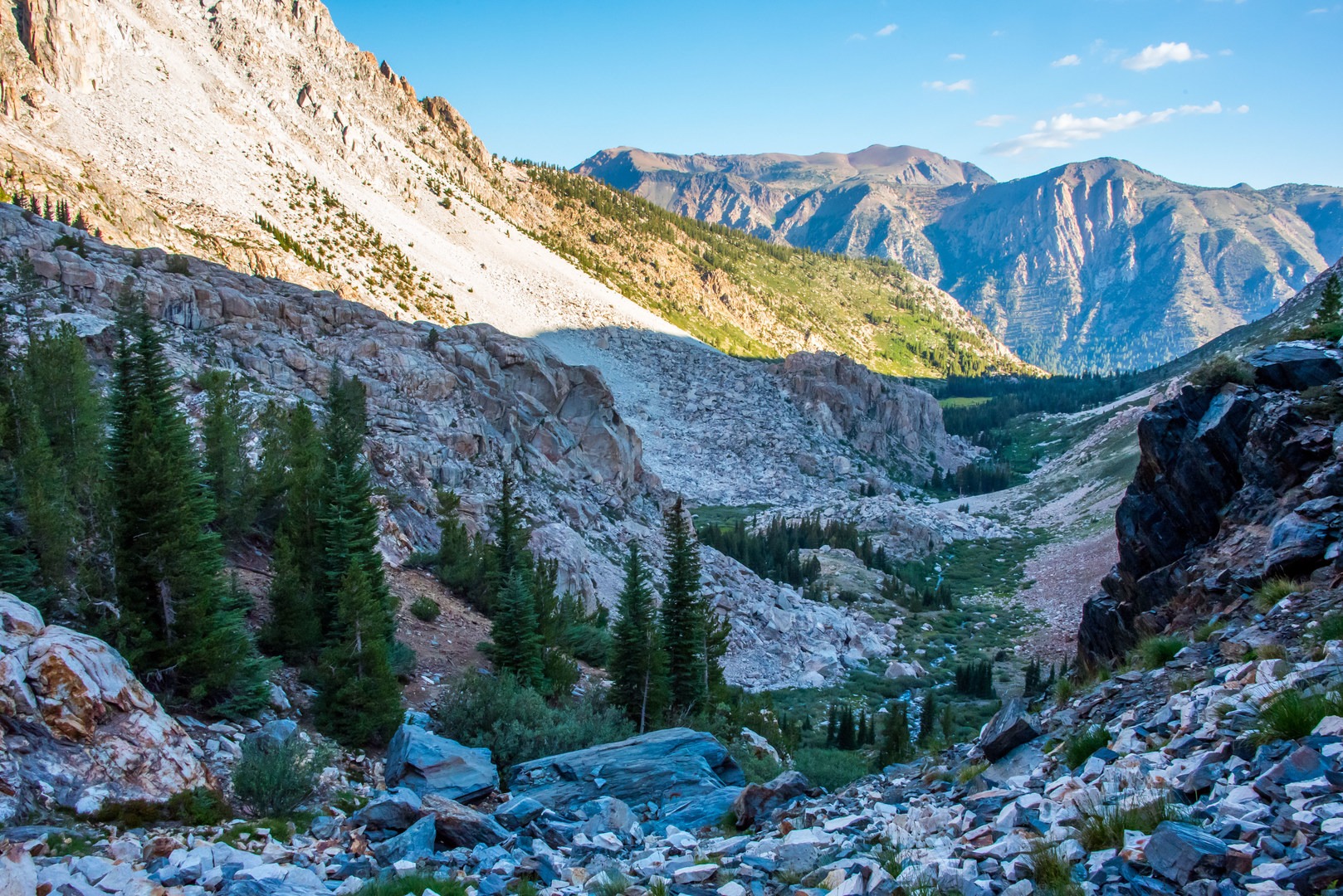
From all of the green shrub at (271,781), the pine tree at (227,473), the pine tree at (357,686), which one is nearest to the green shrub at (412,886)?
the green shrub at (271,781)

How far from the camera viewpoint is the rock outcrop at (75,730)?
32.4 ft

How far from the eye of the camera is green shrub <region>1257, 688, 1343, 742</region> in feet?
21.2

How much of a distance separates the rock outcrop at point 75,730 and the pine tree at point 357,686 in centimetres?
410

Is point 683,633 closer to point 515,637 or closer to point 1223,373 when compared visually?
point 515,637

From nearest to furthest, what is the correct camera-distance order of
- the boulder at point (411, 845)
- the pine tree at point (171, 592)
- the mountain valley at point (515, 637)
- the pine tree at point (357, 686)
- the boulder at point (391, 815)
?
1. the mountain valley at point (515, 637)
2. the boulder at point (411, 845)
3. the boulder at point (391, 815)
4. the pine tree at point (171, 592)
5. the pine tree at point (357, 686)

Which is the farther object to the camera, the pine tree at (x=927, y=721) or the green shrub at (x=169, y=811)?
the pine tree at (x=927, y=721)

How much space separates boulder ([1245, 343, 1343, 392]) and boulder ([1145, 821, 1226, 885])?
12306 mm

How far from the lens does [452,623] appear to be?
25.3 meters

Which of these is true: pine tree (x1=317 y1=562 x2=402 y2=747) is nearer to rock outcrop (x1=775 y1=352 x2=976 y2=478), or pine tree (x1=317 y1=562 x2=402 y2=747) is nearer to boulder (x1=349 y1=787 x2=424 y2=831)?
boulder (x1=349 y1=787 x2=424 y2=831)

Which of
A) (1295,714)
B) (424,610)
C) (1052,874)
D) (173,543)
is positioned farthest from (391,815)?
(424,610)

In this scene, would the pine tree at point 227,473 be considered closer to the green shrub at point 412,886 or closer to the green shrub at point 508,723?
the green shrub at point 508,723

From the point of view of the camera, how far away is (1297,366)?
14359 mm

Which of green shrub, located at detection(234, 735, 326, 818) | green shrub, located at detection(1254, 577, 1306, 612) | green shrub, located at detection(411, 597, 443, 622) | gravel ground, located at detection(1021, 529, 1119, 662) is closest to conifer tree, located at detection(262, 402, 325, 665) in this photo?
green shrub, located at detection(411, 597, 443, 622)

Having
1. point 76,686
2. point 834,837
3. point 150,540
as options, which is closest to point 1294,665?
point 834,837
